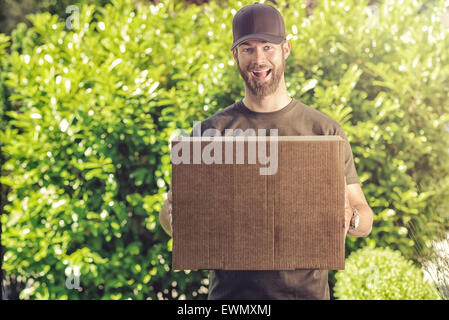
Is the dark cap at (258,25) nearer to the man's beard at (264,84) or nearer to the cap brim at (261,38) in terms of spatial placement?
the cap brim at (261,38)

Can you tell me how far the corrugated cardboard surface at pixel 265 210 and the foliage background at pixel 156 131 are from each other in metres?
1.31

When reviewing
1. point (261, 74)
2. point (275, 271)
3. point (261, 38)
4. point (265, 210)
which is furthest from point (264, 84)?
point (275, 271)

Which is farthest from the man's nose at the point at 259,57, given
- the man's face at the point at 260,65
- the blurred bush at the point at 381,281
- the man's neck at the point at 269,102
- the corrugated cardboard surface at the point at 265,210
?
the blurred bush at the point at 381,281

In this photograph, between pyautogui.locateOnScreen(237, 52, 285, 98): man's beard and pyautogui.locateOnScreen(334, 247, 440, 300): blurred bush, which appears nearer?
pyautogui.locateOnScreen(237, 52, 285, 98): man's beard

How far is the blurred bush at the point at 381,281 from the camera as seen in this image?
230 centimetres

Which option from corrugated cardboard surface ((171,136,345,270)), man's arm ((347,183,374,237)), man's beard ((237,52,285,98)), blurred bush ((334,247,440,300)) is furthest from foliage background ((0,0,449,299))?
corrugated cardboard surface ((171,136,345,270))

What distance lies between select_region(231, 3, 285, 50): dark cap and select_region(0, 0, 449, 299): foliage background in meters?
0.93

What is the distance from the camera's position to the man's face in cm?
206

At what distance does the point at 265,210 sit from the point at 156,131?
175cm

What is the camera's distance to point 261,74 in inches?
81.7

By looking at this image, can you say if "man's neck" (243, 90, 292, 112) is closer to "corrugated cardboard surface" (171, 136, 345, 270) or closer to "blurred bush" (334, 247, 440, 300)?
"corrugated cardboard surface" (171, 136, 345, 270)

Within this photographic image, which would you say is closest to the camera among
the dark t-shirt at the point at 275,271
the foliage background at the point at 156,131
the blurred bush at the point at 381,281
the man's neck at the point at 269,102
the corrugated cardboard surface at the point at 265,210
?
the corrugated cardboard surface at the point at 265,210
